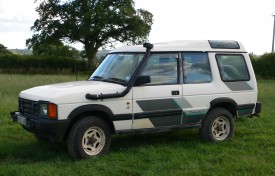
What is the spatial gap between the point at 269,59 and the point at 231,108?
29.5 m

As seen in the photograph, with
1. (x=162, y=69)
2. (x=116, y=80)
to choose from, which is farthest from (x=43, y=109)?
(x=162, y=69)

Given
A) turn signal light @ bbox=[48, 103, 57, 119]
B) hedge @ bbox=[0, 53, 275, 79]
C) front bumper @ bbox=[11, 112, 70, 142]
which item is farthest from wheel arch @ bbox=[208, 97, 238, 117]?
hedge @ bbox=[0, 53, 275, 79]

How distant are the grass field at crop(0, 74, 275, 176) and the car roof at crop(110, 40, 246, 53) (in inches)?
67.2

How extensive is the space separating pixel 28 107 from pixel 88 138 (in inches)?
43.8

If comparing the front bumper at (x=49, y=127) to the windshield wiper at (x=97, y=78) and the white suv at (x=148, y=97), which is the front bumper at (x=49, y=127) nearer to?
the white suv at (x=148, y=97)

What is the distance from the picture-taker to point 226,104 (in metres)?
7.80

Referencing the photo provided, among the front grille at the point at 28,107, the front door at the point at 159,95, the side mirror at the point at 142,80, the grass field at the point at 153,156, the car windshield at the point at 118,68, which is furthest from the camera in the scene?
the car windshield at the point at 118,68

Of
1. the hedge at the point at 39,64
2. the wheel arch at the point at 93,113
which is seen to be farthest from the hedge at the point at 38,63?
the wheel arch at the point at 93,113

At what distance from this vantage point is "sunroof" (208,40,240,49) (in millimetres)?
7703

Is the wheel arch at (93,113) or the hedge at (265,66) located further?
the hedge at (265,66)

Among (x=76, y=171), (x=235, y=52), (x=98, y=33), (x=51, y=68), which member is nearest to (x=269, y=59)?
(x=98, y=33)

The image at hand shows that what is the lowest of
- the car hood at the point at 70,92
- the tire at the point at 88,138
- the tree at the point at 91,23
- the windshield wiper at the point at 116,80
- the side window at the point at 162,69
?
the tire at the point at 88,138

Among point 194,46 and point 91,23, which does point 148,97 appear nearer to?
point 194,46

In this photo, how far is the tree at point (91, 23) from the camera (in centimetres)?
4391
